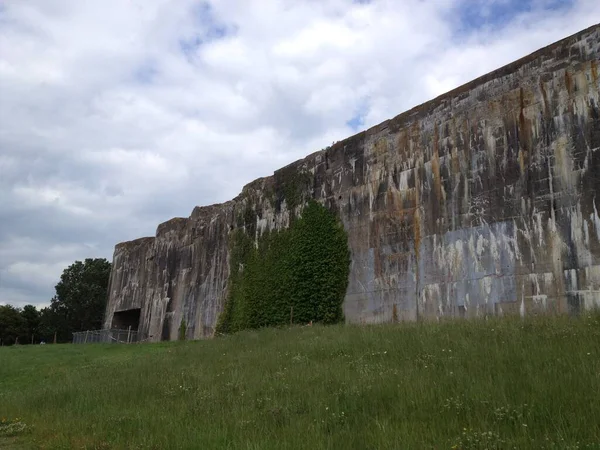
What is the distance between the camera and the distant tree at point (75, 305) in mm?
54375

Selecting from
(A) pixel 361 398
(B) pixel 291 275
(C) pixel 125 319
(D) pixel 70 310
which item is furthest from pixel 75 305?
(A) pixel 361 398

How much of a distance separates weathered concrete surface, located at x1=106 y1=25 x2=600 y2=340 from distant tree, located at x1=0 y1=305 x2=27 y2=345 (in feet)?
152

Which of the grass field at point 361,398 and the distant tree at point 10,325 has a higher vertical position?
the distant tree at point 10,325

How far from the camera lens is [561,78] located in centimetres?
1366

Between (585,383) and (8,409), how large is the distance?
996 centimetres

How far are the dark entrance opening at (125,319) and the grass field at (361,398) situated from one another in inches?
938

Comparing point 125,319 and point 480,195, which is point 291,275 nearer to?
point 480,195

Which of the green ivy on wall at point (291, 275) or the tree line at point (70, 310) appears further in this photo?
the tree line at point (70, 310)

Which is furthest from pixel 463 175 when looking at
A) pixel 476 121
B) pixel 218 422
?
pixel 218 422

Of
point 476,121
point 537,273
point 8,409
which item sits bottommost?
point 8,409

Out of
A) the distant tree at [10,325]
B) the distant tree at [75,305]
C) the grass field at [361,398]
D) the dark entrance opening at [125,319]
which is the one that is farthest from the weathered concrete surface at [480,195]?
the distant tree at [10,325]

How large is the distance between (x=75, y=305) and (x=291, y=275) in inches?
1632

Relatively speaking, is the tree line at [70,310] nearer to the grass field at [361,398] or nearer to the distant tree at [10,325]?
the distant tree at [10,325]

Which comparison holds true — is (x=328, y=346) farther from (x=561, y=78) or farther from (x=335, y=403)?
(x=561, y=78)
